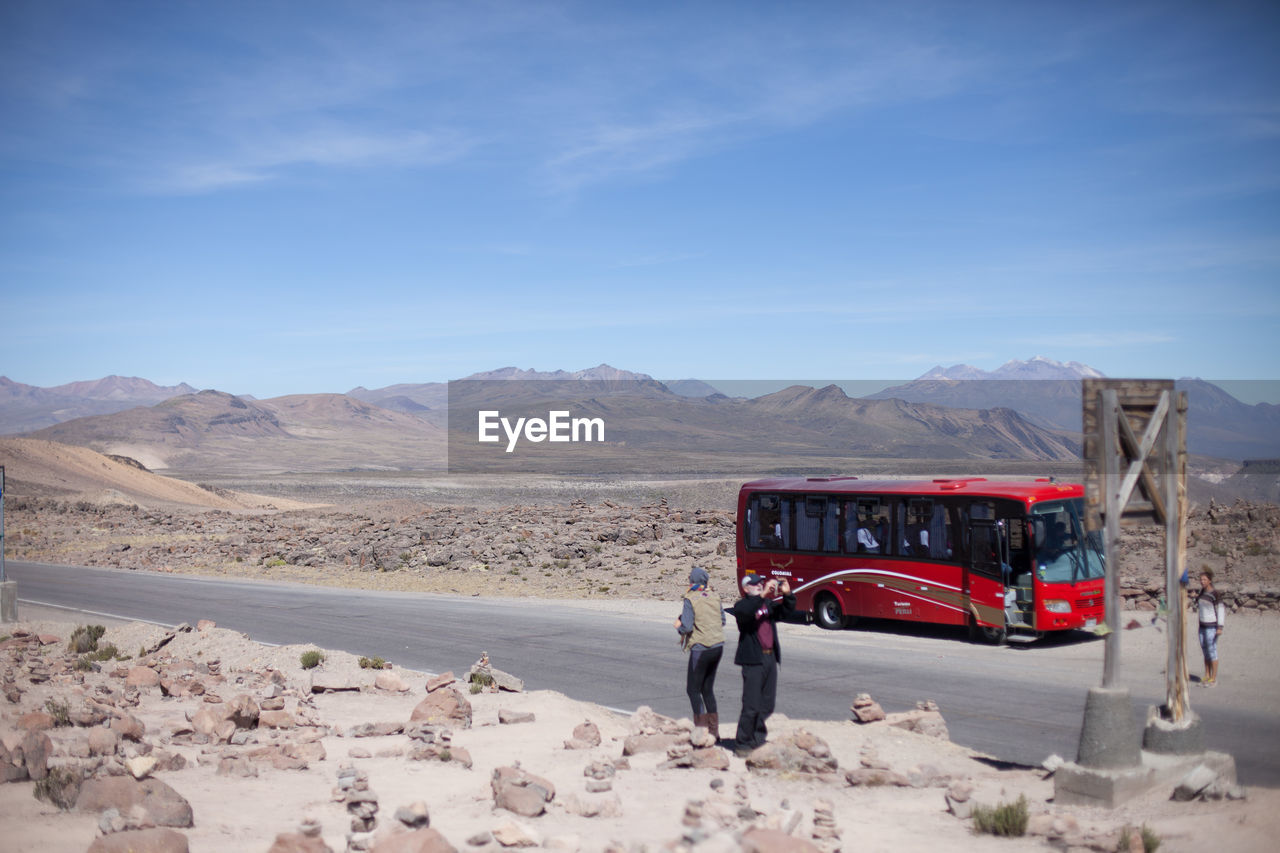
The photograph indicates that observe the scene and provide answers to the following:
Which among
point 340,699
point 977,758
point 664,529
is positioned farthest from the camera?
point 664,529

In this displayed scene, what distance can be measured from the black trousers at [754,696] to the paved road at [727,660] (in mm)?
1674

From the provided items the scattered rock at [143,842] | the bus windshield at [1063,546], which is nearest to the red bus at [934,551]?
the bus windshield at [1063,546]

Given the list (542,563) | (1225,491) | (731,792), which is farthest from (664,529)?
(1225,491)

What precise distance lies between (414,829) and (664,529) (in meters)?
34.4

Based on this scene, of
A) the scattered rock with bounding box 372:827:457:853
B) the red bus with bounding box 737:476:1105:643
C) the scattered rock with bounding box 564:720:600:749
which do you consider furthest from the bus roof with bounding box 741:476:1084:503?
the scattered rock with bounding box 372:827:457:853

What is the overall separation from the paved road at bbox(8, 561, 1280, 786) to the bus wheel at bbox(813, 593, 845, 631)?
21 centimetres

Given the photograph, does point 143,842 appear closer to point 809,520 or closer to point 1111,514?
point 1111,514

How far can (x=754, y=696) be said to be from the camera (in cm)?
1080

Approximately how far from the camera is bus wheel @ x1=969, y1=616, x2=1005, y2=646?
62.0 ft

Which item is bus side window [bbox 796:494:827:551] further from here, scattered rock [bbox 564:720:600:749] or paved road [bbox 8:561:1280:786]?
scattered rock [bbox 564:720:600:749]

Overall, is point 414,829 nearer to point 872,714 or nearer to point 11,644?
point 872,714

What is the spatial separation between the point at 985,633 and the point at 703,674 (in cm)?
974

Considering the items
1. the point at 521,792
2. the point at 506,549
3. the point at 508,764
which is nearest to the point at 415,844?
the point at 521,792

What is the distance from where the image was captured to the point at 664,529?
41875 millimetres
